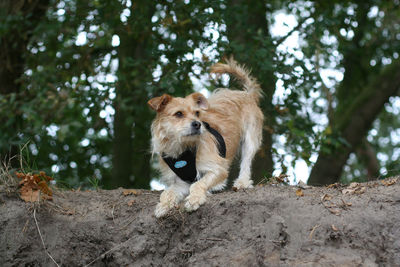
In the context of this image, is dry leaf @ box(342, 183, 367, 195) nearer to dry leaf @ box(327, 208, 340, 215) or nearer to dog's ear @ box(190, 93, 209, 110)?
dry leaf @ box(327, 208, 340, 215)

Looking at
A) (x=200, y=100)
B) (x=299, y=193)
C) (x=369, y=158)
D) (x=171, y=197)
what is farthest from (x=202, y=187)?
(x=369, y=158)

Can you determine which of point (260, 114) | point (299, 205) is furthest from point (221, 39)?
point (299, 205)

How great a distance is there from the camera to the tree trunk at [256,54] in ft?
20.1

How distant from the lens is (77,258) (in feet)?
14.7

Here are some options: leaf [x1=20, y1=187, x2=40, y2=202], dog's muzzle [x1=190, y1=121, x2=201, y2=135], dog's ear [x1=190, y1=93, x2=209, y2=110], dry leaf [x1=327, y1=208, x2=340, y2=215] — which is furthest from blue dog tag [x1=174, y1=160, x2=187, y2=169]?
dry leaf [x1=327, y1=208, x2=340, y2=215]

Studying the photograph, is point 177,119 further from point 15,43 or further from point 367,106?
point 367,106

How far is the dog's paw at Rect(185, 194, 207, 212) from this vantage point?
4383mm

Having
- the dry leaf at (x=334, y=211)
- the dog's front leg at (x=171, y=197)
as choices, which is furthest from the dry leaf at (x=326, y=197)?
the dog's front leg at (x=171, y=197)

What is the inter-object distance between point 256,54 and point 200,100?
115cm

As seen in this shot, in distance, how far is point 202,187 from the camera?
472cm

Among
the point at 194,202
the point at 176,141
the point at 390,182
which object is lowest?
the point at 194,202

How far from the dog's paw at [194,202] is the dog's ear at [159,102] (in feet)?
3.65

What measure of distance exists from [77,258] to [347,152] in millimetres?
5717

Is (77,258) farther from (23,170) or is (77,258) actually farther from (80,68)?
(80,68)
